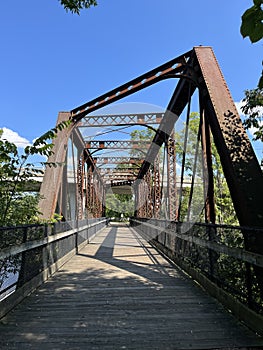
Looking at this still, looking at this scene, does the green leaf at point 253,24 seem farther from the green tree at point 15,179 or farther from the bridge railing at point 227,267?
the green tree at point 15,179

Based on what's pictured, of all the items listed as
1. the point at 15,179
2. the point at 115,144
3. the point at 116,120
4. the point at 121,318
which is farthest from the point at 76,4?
the point at 115,144

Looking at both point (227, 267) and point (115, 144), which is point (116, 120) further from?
point (227, 267)

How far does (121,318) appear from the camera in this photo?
2.76 meters

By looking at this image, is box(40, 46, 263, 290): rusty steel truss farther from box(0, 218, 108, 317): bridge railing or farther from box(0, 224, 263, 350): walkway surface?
box(0, 218, 108, 317): bridge railing

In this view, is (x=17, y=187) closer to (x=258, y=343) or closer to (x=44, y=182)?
(x=44, y=182)

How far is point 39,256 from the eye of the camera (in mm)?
4113

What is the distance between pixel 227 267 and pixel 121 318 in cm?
149

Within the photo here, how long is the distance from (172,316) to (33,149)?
2818 mm

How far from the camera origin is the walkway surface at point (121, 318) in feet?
7.32

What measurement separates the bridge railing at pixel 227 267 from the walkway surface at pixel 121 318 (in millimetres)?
145

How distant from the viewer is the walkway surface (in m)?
2.23

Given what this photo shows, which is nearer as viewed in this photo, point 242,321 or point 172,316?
point 242,321

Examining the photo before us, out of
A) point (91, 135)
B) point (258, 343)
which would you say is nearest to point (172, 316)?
point (258, 343)

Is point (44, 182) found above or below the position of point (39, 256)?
above
